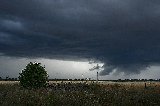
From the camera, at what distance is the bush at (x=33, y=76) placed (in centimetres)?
5209

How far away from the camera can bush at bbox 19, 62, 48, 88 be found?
5209 centimetres

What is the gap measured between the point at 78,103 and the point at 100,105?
8.77 ft

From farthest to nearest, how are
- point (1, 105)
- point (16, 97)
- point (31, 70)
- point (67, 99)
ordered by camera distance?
point (31, 70) < point (16, 97) < point (67, 99) < point (1, 105)

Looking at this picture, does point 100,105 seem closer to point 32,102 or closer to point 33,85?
point 32,102

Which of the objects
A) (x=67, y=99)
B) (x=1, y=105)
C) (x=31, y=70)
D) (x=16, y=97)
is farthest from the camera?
(x=31, y=70)

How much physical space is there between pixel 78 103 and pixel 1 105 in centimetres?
760

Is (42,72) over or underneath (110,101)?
over

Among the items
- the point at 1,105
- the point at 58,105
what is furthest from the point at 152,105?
the point at 1,105

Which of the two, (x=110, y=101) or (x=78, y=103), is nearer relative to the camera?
(x=78, y=103)

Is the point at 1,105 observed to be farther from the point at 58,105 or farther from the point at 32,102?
the point at 58,105

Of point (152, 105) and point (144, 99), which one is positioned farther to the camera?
point (144, 99)

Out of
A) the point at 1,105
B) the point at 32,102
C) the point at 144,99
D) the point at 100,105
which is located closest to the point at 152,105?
the point at 144,99

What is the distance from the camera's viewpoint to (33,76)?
173 ft

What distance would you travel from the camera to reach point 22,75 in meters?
53.7
